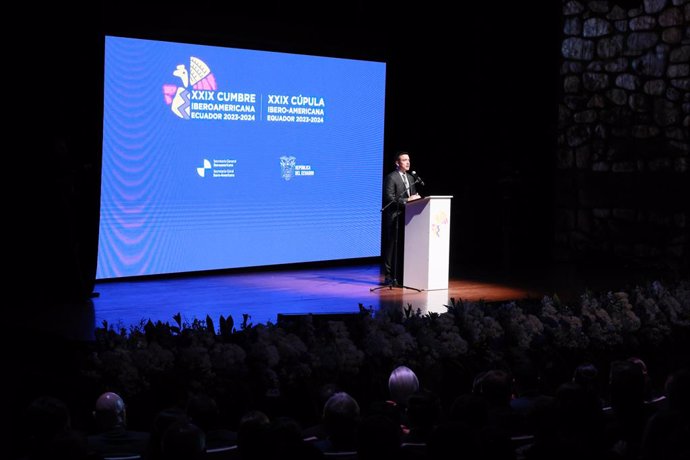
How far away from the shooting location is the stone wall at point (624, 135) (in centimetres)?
1135

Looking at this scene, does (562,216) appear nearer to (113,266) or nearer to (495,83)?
(495,83)

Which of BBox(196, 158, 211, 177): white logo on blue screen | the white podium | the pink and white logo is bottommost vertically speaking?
the white podium

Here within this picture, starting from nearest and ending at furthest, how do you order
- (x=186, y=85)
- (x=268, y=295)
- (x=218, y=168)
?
(x=268, y=295) → (x=186, y=85) → (x=218, y=168)

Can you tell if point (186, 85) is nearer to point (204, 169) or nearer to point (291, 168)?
point (204, 169)

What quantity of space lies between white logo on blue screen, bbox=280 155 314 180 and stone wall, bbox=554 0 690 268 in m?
3.78

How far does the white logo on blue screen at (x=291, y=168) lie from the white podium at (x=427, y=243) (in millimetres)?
1552

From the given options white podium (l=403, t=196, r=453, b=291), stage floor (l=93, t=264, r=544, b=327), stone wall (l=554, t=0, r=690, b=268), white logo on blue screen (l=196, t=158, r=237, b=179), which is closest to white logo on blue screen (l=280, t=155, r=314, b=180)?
white logo on blue screen (l=196, t=158, r=237, b=179)

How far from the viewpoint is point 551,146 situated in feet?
41.6

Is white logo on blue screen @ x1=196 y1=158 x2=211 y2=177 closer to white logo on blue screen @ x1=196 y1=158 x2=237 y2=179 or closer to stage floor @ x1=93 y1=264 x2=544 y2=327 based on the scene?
white logo on blue screen @ x1=196 y1=158 x2=237 y2=179

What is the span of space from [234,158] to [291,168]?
0.75m

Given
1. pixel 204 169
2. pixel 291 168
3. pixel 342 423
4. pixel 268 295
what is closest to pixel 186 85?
pixel 204 169

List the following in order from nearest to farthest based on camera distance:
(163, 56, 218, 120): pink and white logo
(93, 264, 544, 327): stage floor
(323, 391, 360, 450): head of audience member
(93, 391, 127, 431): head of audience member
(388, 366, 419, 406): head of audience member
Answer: (323, 391, 360, 450): head of audience member, (93, 391, 127, 431): head of audience member, (388, 366, 419, 406): head of audience member, (93, 264, 544, 327): stage floor, (163, 56, 218, 120): pink and white logo

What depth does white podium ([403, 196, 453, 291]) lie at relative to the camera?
923cm

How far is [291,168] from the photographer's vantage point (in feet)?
34.4
